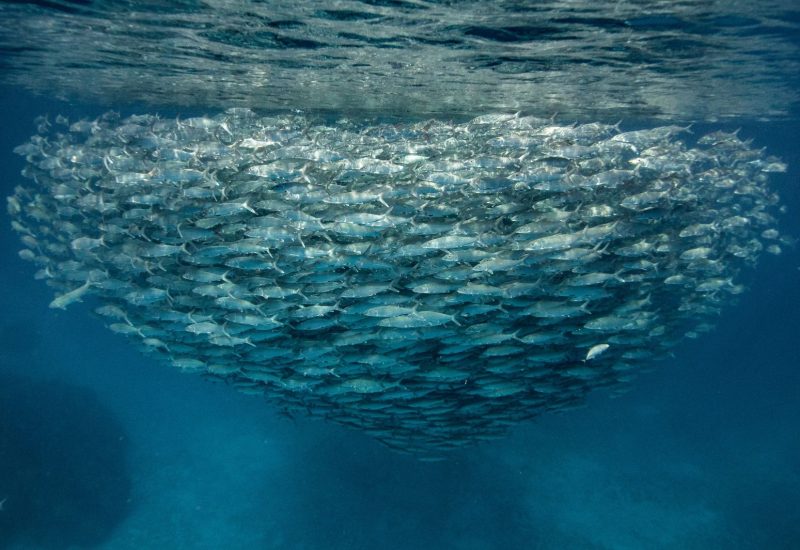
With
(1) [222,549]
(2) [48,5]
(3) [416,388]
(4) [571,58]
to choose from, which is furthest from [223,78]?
(1) [222,549]

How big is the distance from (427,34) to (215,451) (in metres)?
19.7

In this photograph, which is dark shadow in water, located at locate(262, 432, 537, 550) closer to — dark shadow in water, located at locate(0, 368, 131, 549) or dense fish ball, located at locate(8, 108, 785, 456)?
dark shadow in water, located at locate(0, 368, 131, 549)

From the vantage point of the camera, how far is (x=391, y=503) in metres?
15.5

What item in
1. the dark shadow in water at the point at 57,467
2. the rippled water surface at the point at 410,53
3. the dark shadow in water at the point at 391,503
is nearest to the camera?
the rippled water surface at the point at 410,53

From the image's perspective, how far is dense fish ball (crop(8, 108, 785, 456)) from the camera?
24.8 ft

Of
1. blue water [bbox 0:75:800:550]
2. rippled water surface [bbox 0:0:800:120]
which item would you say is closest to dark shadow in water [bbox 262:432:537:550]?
blue water [bbox 0:75:800:550]

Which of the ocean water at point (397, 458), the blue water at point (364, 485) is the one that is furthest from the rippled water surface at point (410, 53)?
the blue water at point (364, 485)

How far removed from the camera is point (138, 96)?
52.2 feet

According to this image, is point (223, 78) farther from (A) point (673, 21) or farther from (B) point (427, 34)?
(A) point (673, 21)

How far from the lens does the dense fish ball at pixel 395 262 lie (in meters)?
7.56

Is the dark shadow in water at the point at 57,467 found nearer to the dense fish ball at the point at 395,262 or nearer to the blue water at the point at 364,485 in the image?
the blue water at the point at 364,485

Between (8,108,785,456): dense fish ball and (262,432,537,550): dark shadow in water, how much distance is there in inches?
235

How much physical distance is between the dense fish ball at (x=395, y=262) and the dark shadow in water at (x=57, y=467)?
33.3 ft

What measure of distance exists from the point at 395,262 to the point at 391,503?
1068 centimetres
